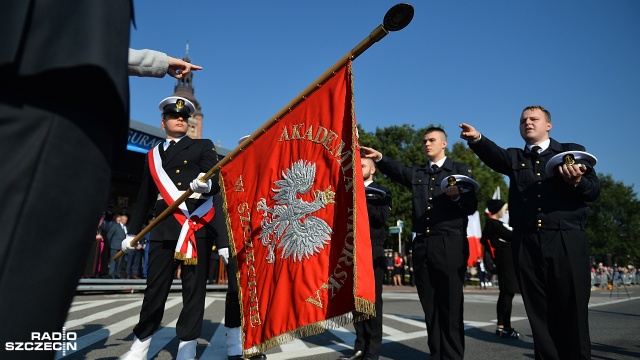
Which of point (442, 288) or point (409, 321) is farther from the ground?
point (442, 288)

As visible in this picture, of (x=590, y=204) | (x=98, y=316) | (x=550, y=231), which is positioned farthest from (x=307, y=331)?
(x=590, y=204)

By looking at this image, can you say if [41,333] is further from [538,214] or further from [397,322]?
[397,322]

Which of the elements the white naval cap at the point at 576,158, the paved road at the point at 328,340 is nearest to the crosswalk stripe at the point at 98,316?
the paved road at the point at 328,340

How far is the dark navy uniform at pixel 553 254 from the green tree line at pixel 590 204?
3737 centimetres

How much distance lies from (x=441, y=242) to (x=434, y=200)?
0.44 m

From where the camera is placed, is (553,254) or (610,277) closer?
(553,254)

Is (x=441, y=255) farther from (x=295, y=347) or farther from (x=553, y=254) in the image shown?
(x=295, y=347)

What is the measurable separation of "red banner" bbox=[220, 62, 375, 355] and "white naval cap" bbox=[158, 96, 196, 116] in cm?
106

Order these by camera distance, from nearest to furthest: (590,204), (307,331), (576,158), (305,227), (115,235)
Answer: (307,331)
(305,227)
(576,158)
(115,235)
(590,204)

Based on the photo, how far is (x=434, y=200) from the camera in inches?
190

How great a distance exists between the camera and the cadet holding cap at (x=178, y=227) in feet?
13.4

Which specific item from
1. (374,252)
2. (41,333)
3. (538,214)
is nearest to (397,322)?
(374,252)

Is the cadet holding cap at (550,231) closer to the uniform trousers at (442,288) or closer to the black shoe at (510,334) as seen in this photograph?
the uniform trousers at (442,288)

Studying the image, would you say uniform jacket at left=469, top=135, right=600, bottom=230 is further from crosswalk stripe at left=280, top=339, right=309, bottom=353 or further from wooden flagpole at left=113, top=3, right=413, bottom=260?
crosswalk stripe at left=280, top=339, right=309, bottom=353
